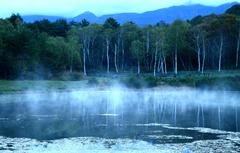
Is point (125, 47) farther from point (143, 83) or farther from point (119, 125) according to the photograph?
point (119, 125)

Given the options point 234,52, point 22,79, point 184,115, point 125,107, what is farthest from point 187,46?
point 184,115

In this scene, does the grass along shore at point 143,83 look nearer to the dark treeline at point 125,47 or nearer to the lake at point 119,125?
the dark treeline at point 125,47

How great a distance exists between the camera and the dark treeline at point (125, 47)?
274ft

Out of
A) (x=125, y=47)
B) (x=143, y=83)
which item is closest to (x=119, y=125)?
(x=143, y=83)

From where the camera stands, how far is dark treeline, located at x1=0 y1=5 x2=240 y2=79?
83625 millimetres

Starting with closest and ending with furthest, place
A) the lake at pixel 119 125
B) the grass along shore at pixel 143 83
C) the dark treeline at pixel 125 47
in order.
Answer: the lake at pixel 119 125 < the grass along shore at pixel 143 83 < the dark treeline at pixel 125 47

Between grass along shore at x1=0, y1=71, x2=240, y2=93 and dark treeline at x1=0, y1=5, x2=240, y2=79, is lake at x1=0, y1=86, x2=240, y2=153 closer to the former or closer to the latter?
grass along shore at x1=0, y1=71, x2=240, y2=93

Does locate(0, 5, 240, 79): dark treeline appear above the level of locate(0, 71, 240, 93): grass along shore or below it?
above

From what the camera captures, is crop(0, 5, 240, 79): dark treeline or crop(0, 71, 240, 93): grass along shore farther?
crop(0, 5, 240, 79): dark treeline

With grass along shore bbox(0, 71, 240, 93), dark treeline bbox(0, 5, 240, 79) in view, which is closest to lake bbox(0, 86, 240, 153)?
grass along shore bbox(0, 71, 240, 93)

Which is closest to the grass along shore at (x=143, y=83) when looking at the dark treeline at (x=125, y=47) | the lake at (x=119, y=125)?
the dark treeline at (x=125, y=47)

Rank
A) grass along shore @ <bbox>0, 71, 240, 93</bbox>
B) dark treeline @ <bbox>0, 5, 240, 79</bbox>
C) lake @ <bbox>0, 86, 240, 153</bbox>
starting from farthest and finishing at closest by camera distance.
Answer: dark treeline @ <bbox>0, 5, 240, 79</bbox>, grass along shore @ <bbox>0, 71, 240, 93</bbox>, lake @ <bbox>0, 86, 240, 153</bbox>

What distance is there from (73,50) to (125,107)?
50.5 meters

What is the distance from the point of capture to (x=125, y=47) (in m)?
111
